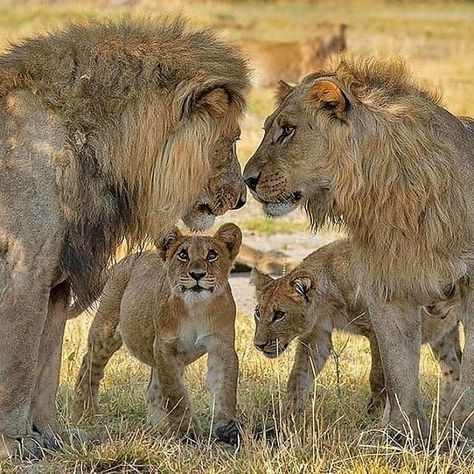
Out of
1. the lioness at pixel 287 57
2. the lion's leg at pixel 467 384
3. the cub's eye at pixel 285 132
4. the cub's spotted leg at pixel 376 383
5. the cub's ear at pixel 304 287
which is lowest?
the lioness at pixel 287 57

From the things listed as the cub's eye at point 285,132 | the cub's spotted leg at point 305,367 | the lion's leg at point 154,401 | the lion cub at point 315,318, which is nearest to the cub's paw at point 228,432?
the lion's leg at point 154,401

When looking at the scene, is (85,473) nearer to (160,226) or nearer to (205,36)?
(160,226)

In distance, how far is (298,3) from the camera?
132ft

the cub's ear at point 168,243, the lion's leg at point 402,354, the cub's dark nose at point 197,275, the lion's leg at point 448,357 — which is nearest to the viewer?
the lion's leg at point 402,354

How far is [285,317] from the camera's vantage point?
5.74 metres

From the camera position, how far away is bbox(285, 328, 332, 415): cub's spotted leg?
18.3 feet

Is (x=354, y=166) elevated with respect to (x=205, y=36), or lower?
lower

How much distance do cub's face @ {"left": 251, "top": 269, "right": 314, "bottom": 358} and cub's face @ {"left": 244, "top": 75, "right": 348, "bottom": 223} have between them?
106cm

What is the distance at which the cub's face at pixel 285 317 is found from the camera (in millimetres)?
5719

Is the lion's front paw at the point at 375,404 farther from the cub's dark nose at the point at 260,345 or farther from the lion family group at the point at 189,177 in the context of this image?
the lion family group at the point at 189,177

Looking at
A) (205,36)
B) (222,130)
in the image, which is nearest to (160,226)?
(222,130)

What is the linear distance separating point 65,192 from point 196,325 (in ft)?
3.89

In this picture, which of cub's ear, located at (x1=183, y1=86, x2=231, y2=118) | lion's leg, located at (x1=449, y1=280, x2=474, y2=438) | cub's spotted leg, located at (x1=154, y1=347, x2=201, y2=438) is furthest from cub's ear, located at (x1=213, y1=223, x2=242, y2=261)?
Answer: lion's leg, located at (x1=449, y1=280, x2=474, y2=438)

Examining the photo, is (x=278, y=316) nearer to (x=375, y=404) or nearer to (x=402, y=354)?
(x=375, y=404)
